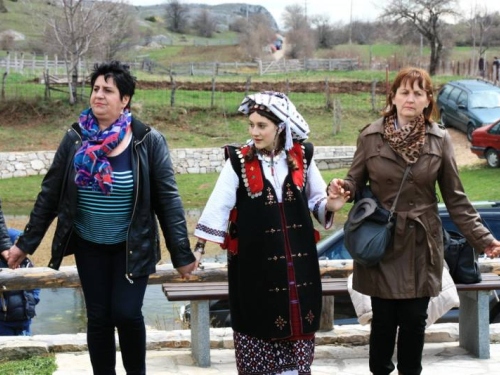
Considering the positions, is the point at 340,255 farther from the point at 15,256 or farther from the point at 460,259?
the point at 15,256

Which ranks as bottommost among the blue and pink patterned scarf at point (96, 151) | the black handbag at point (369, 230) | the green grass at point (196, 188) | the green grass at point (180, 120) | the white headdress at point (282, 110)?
the green grass at point (196, 188)

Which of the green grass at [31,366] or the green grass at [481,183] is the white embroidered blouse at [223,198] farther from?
the green grass at [481,183]

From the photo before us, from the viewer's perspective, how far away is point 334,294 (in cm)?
600

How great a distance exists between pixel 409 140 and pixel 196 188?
60.6ft

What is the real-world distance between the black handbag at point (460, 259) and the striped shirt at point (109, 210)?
6.22 ft

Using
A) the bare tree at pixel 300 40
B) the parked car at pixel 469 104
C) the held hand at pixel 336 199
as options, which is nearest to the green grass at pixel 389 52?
the bare tree at pixel 300 40

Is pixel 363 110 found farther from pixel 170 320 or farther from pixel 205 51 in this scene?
pixel 205 51

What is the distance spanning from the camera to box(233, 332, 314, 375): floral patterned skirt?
15.9 feet

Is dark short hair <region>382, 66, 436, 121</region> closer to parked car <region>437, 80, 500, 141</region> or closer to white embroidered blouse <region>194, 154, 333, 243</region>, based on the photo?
white embroidered blouse <region>194, 154, 333, 243</region>

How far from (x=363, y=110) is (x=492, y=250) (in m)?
28.0

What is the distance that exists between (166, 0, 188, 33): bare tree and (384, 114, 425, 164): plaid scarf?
96.3 meters

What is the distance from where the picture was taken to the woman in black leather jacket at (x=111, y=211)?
15.1 ft

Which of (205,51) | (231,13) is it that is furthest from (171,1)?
(205,51)

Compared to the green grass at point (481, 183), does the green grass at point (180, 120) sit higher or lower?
higher
